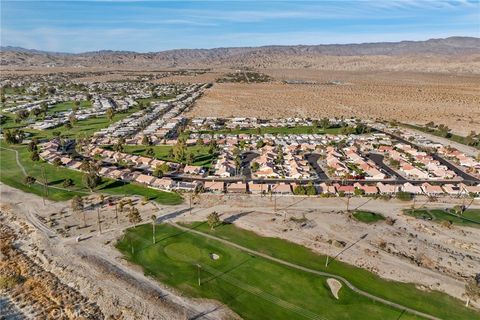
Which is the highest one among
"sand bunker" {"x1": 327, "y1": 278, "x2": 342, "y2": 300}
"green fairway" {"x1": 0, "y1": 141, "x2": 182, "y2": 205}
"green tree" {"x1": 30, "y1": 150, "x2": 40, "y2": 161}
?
"green tree" {"x1": 30, "y1": 150, "x2": 40, "y2": 161}

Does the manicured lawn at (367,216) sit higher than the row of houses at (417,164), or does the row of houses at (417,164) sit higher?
the row of houses at (417,164)

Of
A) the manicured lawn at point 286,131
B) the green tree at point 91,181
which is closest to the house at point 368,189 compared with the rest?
the manicured lawn at point 286,131

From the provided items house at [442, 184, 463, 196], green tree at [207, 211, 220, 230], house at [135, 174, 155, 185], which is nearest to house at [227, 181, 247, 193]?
green tree at [207, 211, 220, 230]

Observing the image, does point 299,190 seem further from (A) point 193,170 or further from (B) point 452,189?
(B) point 452,189

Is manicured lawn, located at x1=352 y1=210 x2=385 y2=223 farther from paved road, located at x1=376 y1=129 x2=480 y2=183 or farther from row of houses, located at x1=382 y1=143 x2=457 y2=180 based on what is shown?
paved road, located at x1=376 y1=129 x2=480 y2=183

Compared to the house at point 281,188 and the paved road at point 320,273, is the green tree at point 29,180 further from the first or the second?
the house at point 281,188

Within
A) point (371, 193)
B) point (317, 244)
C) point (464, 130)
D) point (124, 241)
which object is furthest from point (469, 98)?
point (124, 241)
